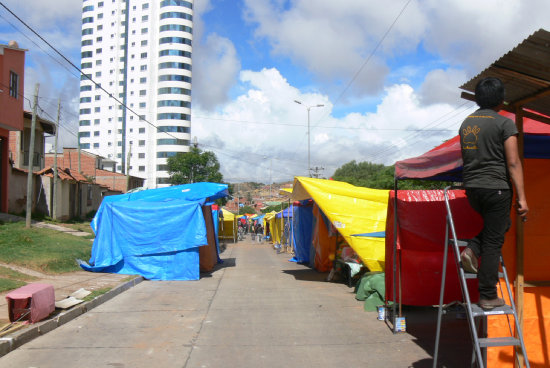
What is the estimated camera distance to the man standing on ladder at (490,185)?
11.4 feet

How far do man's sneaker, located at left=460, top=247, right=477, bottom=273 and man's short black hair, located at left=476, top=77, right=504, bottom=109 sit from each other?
4.06ft

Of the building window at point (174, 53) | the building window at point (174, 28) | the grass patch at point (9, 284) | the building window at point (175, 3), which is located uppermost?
the building window at point (175, 3)

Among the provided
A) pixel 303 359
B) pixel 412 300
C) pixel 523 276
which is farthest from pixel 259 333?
pixel 523 276

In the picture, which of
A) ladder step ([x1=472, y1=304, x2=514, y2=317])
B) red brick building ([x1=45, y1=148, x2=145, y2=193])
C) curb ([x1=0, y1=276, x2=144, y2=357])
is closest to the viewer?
ladder step ([x1=472, y1=304, x2=514, y2=317])

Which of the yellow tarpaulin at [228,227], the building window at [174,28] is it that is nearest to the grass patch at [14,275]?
the yellow tarpaulin at [228,227]

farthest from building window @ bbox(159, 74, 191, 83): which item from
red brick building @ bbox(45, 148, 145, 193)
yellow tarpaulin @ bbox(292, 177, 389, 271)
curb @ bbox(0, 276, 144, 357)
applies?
curb @ bbox(0, 276, 144, 357)

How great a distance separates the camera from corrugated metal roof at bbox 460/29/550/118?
3623mm

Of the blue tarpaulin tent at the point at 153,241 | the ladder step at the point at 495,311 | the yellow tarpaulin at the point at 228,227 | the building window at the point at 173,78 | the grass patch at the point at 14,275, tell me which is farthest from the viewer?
the building window at the point at 173,78

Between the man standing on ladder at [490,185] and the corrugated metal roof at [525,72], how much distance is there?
53 centimetres

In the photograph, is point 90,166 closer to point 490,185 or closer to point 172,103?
point 172,103

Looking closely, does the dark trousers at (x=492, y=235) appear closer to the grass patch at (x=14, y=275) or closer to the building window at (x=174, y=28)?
the grass patch at (x=14, y=275)

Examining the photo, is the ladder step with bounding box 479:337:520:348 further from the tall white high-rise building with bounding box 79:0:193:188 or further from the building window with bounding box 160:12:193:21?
the building window with bounding box 160:12:193:21

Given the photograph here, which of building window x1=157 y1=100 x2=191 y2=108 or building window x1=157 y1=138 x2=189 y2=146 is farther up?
building window x1=157 y1=100 x2=191 y2=108

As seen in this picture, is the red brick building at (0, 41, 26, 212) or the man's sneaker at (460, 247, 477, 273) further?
the red brick building at (0, 41, 26, 212)
